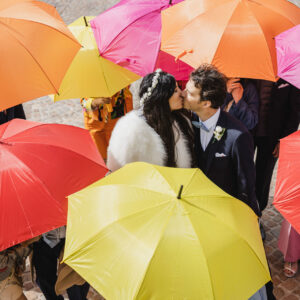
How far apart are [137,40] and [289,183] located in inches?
102

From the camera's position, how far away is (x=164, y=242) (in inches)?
77.4

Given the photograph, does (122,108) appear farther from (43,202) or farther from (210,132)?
(43,202)

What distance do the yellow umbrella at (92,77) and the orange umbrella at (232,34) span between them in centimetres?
65

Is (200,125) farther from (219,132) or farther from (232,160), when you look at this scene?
(232,160)

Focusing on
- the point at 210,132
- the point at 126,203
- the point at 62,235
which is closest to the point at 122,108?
the point at 210,132

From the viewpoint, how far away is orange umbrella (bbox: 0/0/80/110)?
3109mm

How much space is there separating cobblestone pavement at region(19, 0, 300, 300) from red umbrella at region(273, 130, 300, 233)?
1818 mm

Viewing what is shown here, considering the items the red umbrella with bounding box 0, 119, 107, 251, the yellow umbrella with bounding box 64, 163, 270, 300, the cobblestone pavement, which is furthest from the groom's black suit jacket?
the cobblestone pavement

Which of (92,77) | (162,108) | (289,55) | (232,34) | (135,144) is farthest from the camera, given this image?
(92,77)

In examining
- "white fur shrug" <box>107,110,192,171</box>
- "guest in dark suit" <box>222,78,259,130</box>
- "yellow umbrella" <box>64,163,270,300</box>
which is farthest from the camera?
"guest in dark suit" <box>222,78,259,130</box>

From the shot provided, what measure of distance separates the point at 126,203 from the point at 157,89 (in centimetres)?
121

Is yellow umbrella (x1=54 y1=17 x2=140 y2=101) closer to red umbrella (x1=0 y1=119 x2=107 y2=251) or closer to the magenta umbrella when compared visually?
the magenta umbrella

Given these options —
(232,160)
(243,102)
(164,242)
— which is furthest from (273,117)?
(164,242)

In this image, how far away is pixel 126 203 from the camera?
2.25 metres
